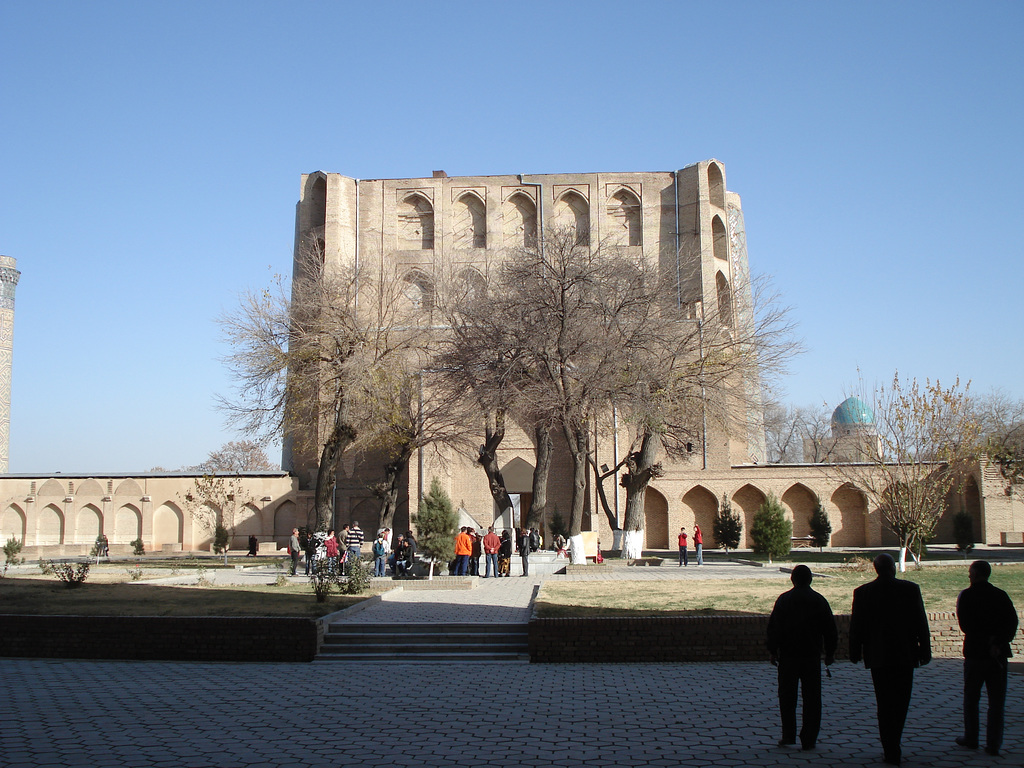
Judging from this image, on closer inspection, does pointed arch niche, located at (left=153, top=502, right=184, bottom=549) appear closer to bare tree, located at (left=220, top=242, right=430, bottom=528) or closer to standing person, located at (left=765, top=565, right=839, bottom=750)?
bare tree, located at (left=220, top=242, right=430, bottom=528)

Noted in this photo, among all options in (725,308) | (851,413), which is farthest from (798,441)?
(725,308)

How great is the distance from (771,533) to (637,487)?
3.97 metres

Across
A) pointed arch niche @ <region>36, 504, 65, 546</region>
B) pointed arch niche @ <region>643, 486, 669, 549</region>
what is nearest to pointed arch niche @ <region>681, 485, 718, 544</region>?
pointed arch niche @ <region>643, 486, 669, 549</region>

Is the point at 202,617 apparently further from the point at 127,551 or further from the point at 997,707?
the point at 127,551

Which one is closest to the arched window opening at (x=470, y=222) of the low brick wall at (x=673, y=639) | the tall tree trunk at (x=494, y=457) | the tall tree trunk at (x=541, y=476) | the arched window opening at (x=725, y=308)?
the arched window opening at (x=725, y=308)

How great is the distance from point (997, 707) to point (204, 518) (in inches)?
1443

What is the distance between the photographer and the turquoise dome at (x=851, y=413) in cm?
5616

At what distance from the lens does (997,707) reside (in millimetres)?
5707

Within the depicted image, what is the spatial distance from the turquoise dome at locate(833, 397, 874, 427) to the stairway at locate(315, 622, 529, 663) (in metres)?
48.5

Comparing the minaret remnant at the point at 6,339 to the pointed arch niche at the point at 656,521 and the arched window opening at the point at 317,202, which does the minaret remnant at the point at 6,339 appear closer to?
the arched window opening at the point at 317,202

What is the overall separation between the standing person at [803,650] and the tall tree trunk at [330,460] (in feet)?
65.0

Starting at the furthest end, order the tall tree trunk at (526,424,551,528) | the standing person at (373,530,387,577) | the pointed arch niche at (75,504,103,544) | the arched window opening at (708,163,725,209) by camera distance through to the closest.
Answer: the arched window opening at (708,163,725,209), the pointed arch niche at (75,504,103,544), the tall tree trunk at (526,424,551,528), the standing person at (373,530,387,577)

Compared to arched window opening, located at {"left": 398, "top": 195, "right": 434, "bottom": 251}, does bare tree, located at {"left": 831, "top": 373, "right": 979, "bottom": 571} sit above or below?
below

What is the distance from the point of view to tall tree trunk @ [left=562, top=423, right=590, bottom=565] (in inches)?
901
